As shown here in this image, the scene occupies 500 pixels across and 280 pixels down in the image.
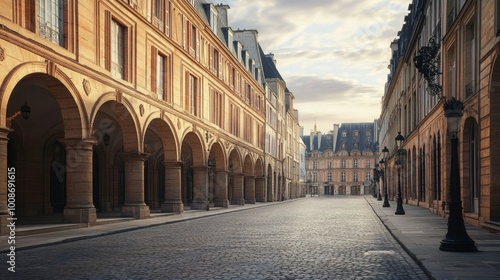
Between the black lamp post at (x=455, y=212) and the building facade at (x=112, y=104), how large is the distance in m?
11.0

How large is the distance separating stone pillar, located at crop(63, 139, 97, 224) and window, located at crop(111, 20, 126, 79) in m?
4.23

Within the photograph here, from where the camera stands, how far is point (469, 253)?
11.4m

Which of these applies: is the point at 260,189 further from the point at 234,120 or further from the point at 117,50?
the point at 117,50

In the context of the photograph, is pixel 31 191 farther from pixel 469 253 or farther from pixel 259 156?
pixel 259 156

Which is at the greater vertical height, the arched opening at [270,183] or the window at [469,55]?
the window at [469,55]

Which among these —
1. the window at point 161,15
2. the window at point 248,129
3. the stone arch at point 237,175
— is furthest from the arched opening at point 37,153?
the window at point 248,129

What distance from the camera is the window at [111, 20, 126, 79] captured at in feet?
73.5

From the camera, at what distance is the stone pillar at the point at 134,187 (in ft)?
79.5

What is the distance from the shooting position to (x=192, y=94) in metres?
33.2

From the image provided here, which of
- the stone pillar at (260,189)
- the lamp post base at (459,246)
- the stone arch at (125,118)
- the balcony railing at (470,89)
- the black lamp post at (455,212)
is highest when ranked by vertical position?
the balcony railing at (470,89)

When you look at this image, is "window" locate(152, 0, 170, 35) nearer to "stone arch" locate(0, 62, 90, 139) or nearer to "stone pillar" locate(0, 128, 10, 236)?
"stone arch" locate(0, 62, 90, 139)

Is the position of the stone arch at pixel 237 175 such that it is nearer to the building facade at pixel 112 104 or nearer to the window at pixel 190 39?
the building facade at pixel 112 104

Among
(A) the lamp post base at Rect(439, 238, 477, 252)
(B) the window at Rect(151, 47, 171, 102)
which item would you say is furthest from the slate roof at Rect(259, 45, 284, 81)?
(A) the lamp post base at Rect(439, 238, 477, 252)

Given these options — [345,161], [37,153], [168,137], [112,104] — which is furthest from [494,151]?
[345,161]
